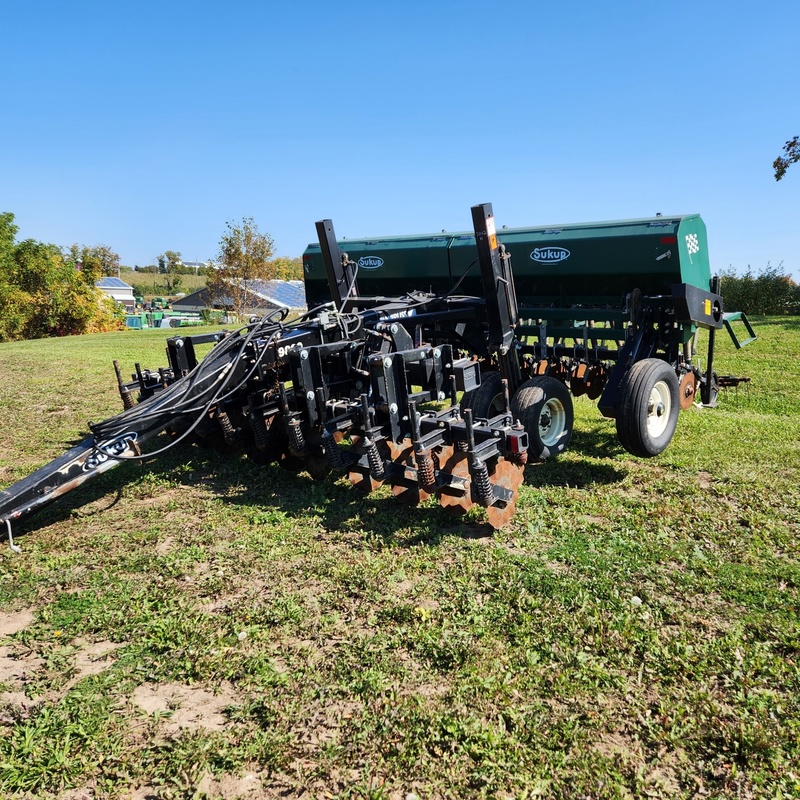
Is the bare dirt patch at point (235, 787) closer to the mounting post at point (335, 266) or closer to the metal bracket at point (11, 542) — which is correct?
the metal bracket at point (11, 542)

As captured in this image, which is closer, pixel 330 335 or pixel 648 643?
pixel 648 643

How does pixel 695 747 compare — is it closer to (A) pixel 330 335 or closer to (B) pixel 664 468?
(B) pixel 664 468

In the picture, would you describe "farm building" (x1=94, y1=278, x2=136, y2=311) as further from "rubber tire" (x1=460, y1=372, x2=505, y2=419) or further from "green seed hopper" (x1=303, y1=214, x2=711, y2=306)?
"rubber tire" (x1=460, y1=372, x2=505, y2=419)

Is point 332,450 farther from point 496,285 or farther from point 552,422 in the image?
point 552,422

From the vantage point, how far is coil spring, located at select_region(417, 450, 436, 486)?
14.3 ft

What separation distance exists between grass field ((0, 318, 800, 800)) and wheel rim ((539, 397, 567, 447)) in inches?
16.3

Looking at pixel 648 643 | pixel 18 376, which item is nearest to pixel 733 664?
pixel 648 643

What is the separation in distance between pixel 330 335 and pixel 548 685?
3459mm

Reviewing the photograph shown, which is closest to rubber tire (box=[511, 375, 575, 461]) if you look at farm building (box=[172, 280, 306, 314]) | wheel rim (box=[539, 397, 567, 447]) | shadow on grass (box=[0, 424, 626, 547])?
wheel rim (box=[539, 397, 567, 447])

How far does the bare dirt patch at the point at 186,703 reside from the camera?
279 cm

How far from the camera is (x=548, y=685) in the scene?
295cm

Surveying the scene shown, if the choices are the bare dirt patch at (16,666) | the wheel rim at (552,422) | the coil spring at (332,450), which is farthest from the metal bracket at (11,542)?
the wheel rim at (552,422)

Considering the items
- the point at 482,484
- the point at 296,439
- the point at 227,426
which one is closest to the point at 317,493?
the point at 296,439

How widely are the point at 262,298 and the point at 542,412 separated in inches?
1356
